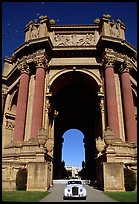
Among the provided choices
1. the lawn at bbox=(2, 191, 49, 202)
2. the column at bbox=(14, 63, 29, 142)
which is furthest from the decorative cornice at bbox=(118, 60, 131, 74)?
the lawn at bbox=(2, 191, 49, 202)

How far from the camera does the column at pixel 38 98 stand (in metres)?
26.0

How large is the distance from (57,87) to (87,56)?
23.0 ft

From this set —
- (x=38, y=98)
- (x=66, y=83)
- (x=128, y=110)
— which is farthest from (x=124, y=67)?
(x=38, y=98)

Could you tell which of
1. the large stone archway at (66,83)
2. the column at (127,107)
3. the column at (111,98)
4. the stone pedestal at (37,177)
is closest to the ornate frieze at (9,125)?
the large stone archway at (66,83)

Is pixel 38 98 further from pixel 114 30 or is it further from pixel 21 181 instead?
pixel 114 30

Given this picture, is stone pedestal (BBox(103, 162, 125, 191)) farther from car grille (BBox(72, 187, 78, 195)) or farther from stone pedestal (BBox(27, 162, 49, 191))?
stone pedestal (BBox(27, 162, 49, 191))

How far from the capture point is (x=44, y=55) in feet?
98.2

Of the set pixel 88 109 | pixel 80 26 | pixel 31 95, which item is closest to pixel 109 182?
pixel 31 95

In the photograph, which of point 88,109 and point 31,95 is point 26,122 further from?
point 88,109

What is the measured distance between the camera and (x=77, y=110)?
50562 millimetres

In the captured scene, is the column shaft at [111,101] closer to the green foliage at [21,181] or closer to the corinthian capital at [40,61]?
the corinthian capital at [40,61]

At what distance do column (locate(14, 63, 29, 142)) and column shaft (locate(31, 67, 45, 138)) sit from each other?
82.5 inches

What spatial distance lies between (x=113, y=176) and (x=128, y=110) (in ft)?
38.8

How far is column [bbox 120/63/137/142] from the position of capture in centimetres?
2642
